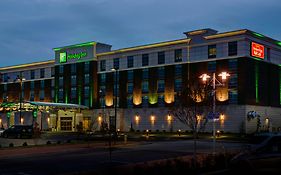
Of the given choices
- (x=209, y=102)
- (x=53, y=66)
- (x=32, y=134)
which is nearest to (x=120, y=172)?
(x=209, y=102)

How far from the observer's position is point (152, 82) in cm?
8169

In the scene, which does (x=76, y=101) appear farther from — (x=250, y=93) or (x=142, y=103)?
(x=250, y=93)

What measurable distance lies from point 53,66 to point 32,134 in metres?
45.1

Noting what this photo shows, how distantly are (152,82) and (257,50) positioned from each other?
67.8 ft

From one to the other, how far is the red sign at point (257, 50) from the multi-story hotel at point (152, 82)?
15 cm

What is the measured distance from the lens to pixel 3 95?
11306cm

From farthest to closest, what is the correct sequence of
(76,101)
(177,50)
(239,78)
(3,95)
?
(3,95), (76,101), (177,50), (239,78)

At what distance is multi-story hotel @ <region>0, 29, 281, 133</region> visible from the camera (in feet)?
230

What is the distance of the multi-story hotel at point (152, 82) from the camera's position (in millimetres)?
70250

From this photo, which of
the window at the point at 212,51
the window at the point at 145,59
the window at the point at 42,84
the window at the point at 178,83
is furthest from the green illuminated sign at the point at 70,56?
the window at the point at 212,51

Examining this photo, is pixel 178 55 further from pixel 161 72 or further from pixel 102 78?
pixel 102 78

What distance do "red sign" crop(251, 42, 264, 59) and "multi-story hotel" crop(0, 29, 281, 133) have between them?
149mm

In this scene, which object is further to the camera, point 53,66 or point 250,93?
point 53,66

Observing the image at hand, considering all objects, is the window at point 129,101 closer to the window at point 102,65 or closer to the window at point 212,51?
the window at point 102,65
